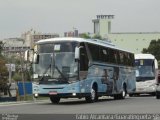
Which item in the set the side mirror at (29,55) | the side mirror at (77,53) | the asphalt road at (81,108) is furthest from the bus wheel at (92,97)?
the side mirror at (29,55)

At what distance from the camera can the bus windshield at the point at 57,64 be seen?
1078 inches

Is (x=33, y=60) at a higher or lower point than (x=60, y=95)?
higher

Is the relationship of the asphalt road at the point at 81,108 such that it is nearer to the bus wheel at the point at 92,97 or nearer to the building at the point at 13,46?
the bus wheel at the point at 92,97

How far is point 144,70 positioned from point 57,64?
64.7 ft

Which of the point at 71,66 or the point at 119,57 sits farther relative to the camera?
the point at 119,57

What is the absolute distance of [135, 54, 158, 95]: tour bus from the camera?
45.7 meters

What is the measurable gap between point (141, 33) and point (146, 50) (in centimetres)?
3098

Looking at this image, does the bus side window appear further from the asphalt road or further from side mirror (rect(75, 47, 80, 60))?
the asphalt road

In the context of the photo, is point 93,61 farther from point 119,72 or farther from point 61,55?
point 119,72

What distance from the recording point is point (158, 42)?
122 m

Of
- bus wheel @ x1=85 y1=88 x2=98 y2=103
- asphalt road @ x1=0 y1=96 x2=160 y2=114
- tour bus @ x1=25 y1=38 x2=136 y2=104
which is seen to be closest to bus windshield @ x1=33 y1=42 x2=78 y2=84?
tour bus @ x1=25 y1=38 x2=136 y2=104

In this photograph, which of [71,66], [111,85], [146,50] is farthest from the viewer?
[146,50]

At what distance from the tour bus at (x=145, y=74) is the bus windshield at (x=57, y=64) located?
18.7 meters

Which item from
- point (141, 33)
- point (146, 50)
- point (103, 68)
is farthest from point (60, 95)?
point (141, 33)
